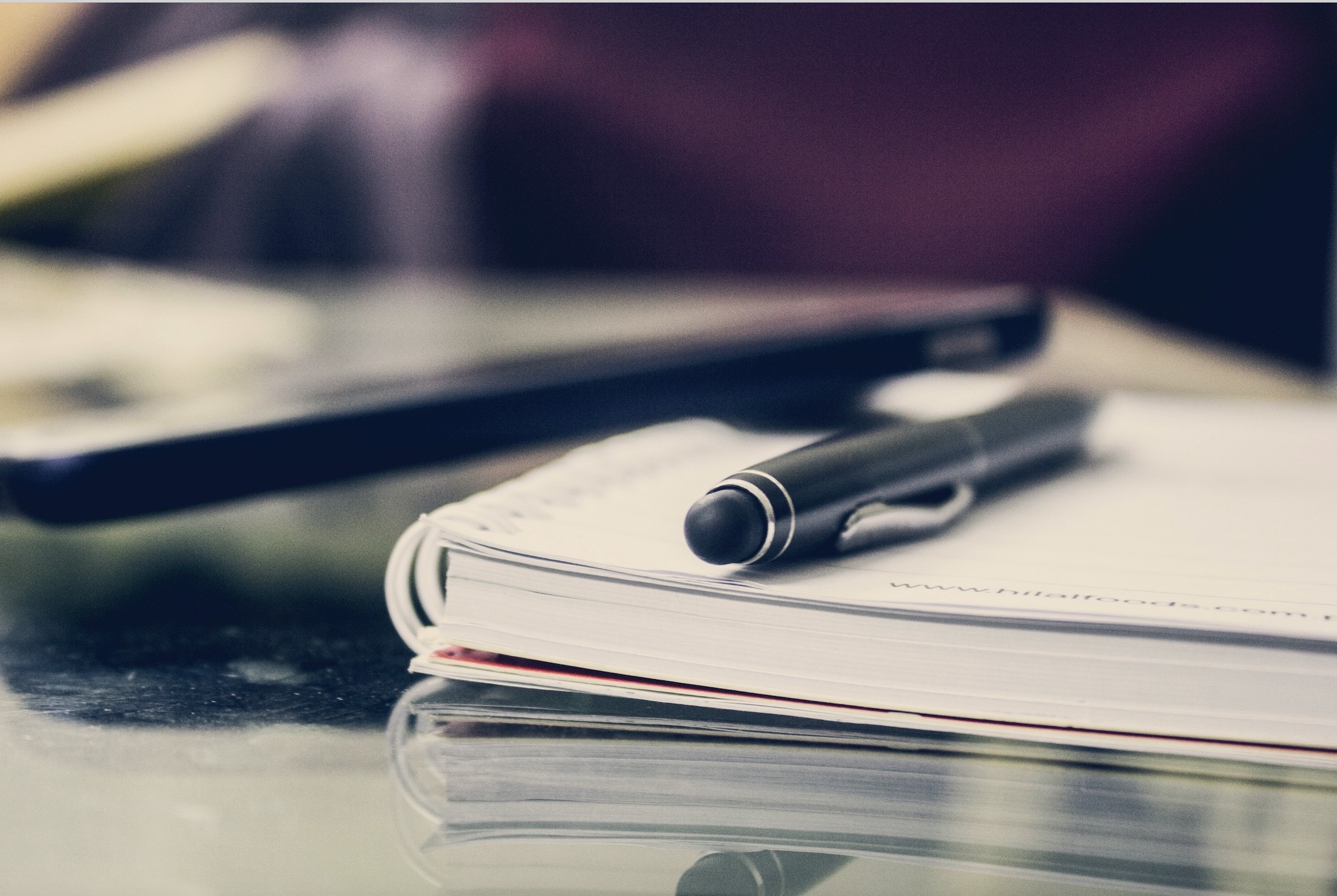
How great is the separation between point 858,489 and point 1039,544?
5 cm

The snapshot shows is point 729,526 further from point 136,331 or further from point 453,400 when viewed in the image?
point 136,331

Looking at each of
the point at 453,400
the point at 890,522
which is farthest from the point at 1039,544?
the point at 453,400

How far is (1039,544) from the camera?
30 centimetres

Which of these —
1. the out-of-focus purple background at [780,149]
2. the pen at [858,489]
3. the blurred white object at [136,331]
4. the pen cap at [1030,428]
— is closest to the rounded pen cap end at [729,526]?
the pen at [858,489]

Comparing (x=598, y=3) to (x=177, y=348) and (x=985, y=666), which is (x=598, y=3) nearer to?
(x=177, y=348)

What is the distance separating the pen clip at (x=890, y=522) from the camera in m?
0.28

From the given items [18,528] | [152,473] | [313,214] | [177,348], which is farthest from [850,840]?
[313,214]

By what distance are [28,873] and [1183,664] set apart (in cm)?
21

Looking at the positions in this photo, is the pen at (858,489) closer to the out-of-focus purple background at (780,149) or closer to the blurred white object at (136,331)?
the blurred white object at (136,331)

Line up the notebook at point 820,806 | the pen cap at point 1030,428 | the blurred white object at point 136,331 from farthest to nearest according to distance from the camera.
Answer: the blurred white object at point 136,331, the pen cap at point 1030,428, the notebook at point 820,806

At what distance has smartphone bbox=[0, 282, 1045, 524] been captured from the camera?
35 cm

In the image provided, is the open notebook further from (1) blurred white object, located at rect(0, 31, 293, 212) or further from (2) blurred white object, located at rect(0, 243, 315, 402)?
(1) blurred white object, located at rect(0, 31, 293, 212)

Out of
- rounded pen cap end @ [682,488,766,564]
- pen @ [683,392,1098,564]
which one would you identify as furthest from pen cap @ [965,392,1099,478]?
rounded pen cap end @ [682,488,766,564]

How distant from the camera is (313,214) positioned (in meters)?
2.05
